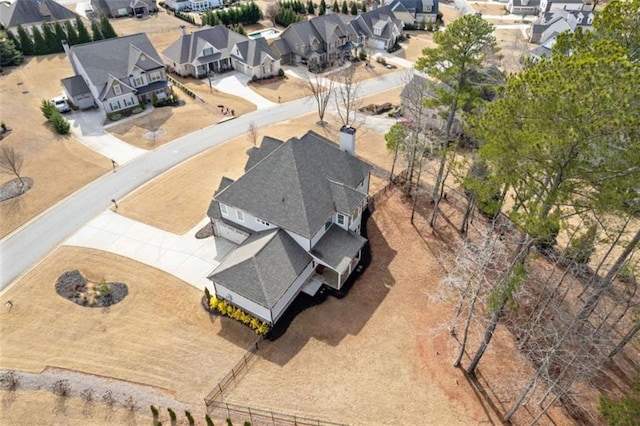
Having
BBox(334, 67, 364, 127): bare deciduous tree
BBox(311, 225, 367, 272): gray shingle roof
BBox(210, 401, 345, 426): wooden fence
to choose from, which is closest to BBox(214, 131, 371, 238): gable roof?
BBox(311, 225, 367, 272): gray shingle roof

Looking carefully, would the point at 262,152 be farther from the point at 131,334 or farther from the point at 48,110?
the point at 48,110

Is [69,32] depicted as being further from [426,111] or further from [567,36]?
[567,36]

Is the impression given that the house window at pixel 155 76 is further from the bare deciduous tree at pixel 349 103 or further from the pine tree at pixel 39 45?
the pine tree at pixel 39 45

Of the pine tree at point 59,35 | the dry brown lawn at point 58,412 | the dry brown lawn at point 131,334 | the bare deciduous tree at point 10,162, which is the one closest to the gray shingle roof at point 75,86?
the bare deciduous tree at point 10,162

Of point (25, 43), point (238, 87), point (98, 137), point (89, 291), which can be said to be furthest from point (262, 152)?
point (25, 43)

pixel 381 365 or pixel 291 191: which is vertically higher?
pixel 291 191

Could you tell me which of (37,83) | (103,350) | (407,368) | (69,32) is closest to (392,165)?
(407,368)
